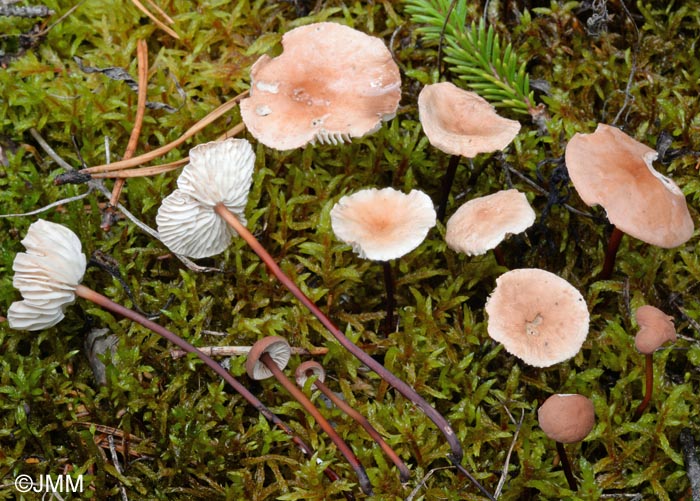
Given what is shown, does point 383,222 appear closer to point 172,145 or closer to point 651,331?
point 651,331

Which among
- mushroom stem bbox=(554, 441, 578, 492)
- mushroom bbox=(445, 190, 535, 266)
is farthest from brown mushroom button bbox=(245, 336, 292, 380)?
mushroom stem bbox=(554, 441, 578, 492)

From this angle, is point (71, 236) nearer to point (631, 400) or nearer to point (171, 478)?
point (171, 478)

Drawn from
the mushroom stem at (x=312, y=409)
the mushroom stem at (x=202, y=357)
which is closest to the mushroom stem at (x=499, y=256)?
the mushroom stem at (x=312, y=409)

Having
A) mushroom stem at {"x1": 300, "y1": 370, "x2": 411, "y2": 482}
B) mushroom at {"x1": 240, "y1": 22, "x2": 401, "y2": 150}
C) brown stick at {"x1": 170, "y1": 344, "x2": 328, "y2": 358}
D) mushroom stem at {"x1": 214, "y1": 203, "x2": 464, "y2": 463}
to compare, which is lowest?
mushroom stem at {"x1": 300, "y1": 370, "x2": 411, "y2": 482}

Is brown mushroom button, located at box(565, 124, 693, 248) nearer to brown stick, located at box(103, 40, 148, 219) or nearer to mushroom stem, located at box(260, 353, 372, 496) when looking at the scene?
mushroom stem, located at box(260, 353, 372, 496)

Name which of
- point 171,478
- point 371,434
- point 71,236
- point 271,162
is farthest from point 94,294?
point 371,434

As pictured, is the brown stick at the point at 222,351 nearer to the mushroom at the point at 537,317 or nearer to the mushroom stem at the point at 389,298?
the mushroom stem at the point at 389,298

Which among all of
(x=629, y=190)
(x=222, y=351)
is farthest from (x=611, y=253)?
(x=222, y=351)
